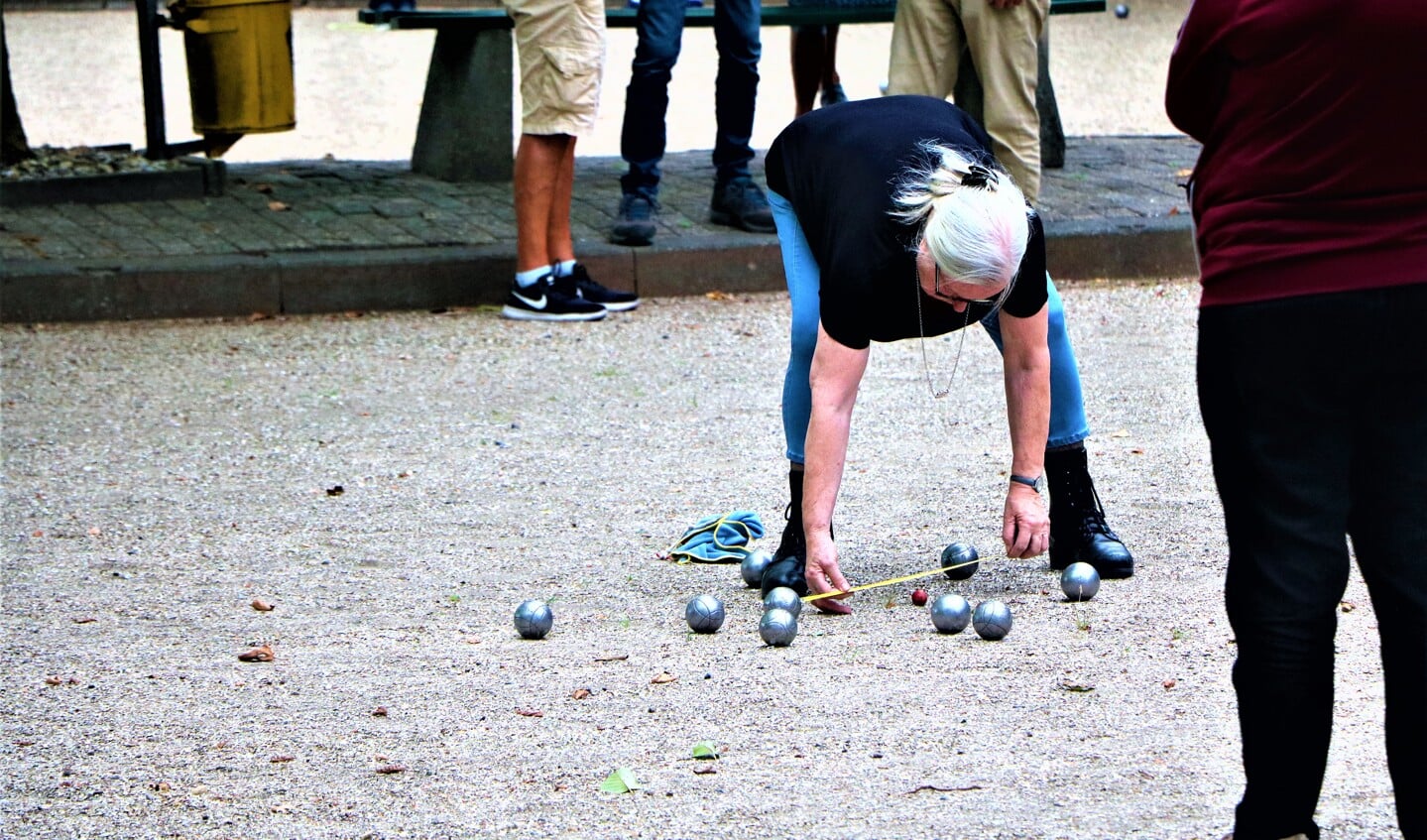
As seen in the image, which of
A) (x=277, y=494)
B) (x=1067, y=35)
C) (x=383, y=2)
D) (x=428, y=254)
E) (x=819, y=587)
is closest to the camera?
(x=819, y=587)

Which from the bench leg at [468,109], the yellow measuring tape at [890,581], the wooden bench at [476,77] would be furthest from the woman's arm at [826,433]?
the bench leg at [468,109]

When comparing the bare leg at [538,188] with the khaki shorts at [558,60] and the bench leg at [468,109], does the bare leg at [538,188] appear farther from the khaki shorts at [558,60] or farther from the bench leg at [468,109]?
the bench leg at [468,109]

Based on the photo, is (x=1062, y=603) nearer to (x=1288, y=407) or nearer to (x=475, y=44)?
(x=1288, y=407)

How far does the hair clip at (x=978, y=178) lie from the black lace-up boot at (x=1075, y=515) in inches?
44.6

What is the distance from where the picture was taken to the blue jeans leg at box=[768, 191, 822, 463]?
4367mm

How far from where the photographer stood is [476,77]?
8953 mm

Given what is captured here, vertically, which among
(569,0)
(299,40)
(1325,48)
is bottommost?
(299,40)

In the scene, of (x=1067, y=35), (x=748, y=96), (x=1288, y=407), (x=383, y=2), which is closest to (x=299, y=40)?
(x=1067, y=35)

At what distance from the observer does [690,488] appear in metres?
5.45

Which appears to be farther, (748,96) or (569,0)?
(748,96)

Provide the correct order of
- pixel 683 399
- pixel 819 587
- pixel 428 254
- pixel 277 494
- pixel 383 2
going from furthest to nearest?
pixel 383 2 < pixel 428 254 < pixel 683 399 < pixel 277 494 < pixel 819 587

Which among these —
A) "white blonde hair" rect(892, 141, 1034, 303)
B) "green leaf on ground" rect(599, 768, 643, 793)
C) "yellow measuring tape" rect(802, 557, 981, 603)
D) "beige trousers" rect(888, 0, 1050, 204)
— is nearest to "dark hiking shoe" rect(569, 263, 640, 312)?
"beige trousers" rect(888, 0, 1050, 204)

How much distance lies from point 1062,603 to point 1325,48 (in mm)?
2080

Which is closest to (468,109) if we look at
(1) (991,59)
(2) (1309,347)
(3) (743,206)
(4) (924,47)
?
(3) (743,206)
